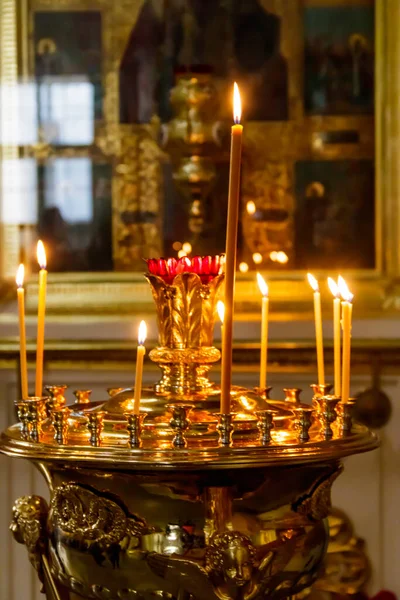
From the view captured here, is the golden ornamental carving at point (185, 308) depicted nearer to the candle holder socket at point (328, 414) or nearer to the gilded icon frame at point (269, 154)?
the candle holder socket at point (328, 414)

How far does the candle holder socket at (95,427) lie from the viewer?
1.00m

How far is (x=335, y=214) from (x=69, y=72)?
676 mm

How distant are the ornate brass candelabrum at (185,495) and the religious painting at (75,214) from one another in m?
1.13

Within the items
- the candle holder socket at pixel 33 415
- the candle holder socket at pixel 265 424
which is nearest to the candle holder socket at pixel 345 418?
the candle holder socket at pixel 265 424

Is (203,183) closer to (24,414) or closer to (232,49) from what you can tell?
(232,49)

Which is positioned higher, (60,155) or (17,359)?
(60,155)

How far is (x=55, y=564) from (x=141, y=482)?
158 mm

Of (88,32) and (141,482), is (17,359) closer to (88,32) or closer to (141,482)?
(88,32)

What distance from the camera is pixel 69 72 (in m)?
2.21

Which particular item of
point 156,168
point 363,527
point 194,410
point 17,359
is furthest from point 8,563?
point 194,410

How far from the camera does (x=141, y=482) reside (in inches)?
39.6

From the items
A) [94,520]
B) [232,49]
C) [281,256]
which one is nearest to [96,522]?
[94,520]

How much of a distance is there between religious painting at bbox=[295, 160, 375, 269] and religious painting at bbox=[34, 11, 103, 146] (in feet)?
1.61

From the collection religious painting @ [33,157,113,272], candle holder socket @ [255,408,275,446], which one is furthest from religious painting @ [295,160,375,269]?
candle holder socket @ [255,408,275,446]
